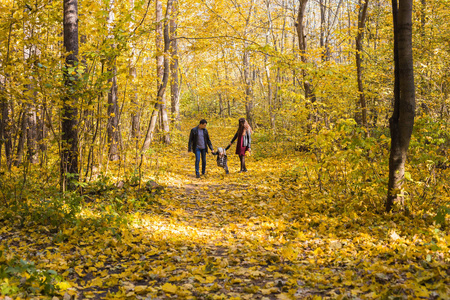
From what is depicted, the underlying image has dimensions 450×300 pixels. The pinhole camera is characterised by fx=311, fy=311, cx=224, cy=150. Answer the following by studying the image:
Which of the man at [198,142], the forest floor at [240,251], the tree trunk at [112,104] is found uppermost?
the tree trunk at [112,104]

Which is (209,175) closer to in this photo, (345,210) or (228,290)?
(345,210)

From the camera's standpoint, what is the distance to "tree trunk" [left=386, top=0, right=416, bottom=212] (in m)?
4.61

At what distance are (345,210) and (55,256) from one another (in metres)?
4.57

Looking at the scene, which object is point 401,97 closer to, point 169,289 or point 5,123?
point 169,289

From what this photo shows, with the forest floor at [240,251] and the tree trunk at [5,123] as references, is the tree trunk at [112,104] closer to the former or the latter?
the tree trunk at [5,123]

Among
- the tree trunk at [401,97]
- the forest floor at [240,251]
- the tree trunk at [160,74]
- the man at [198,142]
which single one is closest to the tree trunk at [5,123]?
the forest floor at [240,251]

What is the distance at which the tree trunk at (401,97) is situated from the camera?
461 cm

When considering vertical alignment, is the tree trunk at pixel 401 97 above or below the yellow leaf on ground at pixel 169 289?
above

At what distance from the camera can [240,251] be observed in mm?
4547

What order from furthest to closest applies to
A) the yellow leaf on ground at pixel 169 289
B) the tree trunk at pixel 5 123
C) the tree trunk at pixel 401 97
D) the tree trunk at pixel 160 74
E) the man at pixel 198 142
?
1. the man at pixel 198 142
2. the tree trunk at pixel 160 74
3. the tree trunk at pixel 5 123
4. the tree trunk at pixel 401 97
5. the yellow leaf on ground at pixel 169 289

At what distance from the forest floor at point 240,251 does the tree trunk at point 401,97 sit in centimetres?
66

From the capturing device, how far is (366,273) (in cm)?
337

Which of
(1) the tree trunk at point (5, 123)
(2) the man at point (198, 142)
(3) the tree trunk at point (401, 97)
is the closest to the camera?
(3) the tree trunk at point (401, 97)

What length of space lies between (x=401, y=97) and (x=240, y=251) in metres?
3.35
